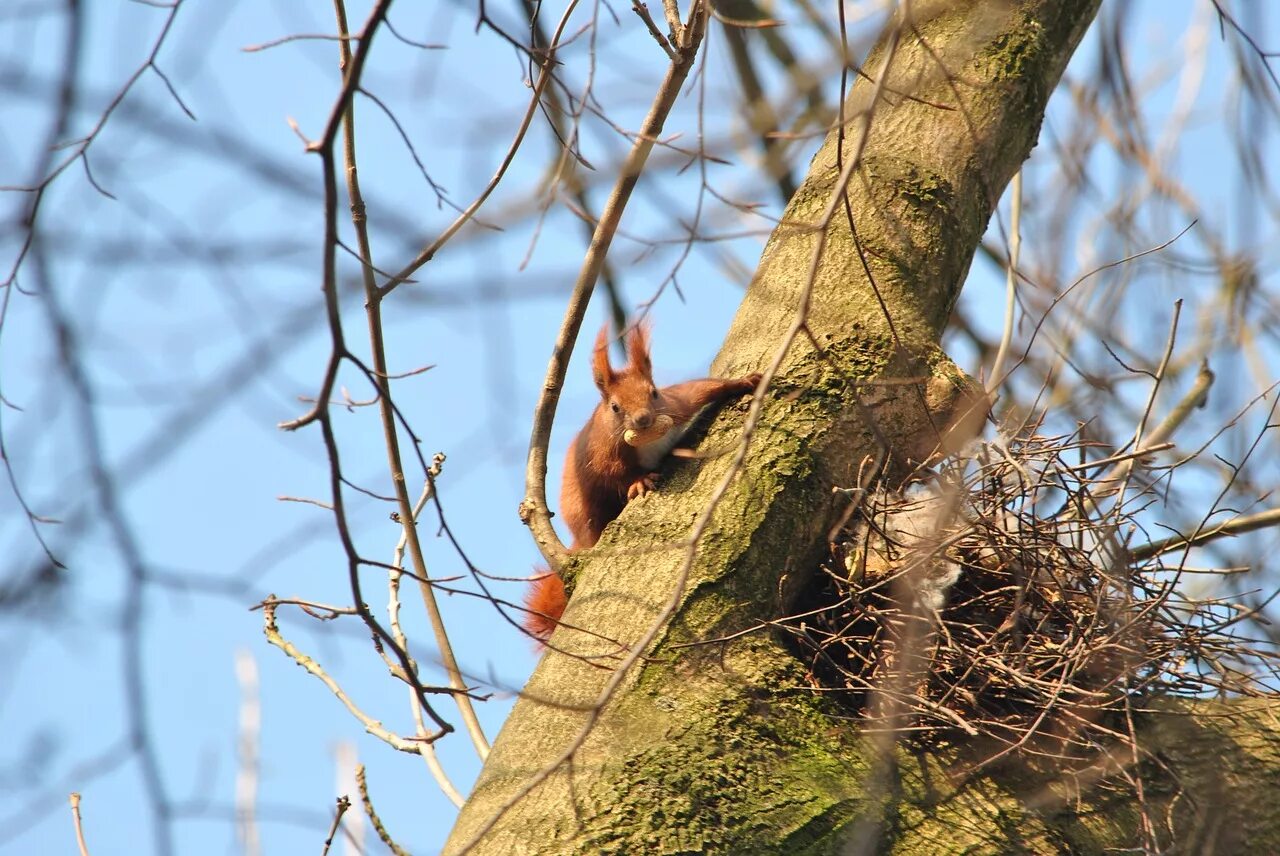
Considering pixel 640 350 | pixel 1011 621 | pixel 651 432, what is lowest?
pixel 1011 621

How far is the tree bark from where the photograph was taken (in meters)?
2.14

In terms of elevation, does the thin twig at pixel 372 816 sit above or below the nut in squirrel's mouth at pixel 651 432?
below

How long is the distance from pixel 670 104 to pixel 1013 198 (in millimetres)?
1664

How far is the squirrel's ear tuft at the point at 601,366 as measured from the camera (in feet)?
12.6

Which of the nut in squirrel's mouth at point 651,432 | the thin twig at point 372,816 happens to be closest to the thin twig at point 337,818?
the thin twig at point 372,816

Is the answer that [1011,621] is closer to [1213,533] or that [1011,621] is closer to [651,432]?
[1213,533]

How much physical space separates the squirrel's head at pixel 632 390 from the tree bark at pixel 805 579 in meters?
0.51

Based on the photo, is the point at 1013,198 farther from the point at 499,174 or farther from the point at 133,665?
the point at 133,665

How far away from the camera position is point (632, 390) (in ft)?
12.2

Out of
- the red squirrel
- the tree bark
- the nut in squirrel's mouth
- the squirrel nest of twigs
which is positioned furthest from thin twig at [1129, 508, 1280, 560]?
the nut in squirrel's mouth

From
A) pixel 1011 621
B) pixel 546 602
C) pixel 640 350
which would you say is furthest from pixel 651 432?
pixel 1011 621

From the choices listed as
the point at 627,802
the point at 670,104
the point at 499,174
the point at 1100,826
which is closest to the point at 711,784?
the point at 627,802

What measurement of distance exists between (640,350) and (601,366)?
0.50ft

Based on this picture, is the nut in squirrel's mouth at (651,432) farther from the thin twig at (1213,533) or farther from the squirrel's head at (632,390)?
the thin twig at (1213,533)
